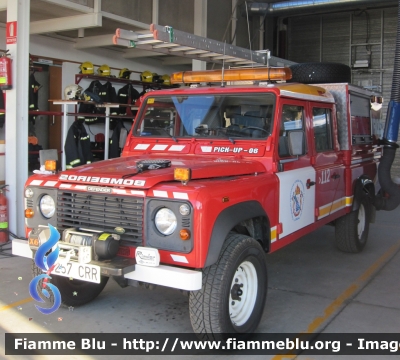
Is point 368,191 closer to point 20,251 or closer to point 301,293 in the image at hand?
point 301,293

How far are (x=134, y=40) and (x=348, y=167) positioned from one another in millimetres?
2867

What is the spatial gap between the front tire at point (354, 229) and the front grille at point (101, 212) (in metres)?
3.61

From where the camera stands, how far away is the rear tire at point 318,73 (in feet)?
20.9

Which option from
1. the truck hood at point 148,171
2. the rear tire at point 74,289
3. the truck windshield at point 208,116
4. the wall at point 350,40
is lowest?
the rear tire at point 74,289

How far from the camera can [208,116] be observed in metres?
4.68

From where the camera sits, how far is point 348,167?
5875 mm

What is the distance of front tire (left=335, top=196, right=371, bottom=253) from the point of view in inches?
248

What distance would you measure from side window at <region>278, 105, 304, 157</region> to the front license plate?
6.47ft

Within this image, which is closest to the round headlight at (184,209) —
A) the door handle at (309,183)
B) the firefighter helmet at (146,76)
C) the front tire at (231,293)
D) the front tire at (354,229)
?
the front tire at (231,293)

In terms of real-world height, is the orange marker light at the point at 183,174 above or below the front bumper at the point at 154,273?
above

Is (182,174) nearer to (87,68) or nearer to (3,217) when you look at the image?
(3,217)

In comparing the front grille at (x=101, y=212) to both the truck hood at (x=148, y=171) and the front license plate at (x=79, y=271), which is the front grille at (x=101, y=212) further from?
the front license plate at (x=79, y=271)

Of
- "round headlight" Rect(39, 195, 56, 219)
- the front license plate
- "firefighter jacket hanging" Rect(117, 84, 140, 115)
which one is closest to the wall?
"firefighter jacket hanging" Rect(117, 84, 140, 115)

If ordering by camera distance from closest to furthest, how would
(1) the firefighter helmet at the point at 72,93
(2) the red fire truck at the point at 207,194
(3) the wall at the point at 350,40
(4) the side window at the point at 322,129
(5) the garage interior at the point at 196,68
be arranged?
(2) the red fire truck at the point at 207,194 < (5) the garage interior at the point at 196,68 < (4) the side window at the point at 322,129 < (1) the firefighter helmet at the point at 72,93 < (3) the wall at the point at 350,40
